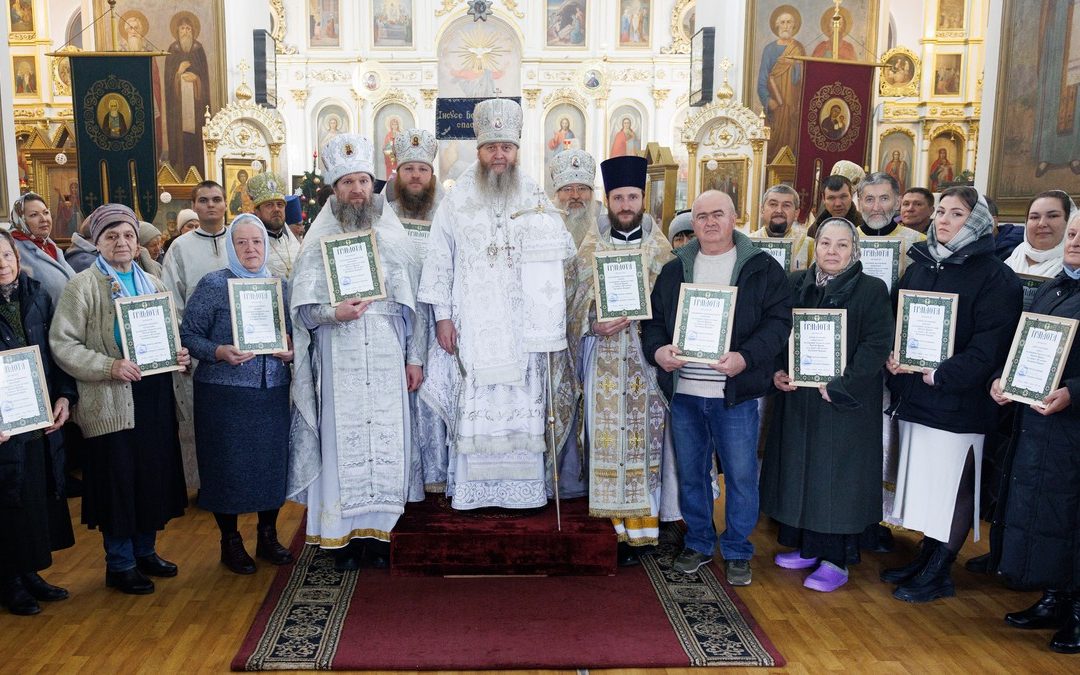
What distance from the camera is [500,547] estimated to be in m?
4.16

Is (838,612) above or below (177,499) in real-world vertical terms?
below

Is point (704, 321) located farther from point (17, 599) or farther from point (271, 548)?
point (17, 599)

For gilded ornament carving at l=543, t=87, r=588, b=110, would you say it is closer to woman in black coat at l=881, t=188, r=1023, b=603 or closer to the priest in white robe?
the priest in white robe

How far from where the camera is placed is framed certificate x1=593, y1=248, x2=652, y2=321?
13.1 feet

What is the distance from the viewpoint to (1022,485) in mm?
3590

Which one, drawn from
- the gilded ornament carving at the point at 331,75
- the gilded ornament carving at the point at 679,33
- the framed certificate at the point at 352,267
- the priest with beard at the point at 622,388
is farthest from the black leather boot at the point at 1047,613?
the gilded ornament carving at the point at 331,75

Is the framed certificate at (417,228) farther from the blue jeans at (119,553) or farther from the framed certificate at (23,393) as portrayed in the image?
the blue jeans at (119,553)

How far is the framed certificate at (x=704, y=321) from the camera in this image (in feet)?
12.5

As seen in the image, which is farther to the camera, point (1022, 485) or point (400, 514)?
point (400, 514)

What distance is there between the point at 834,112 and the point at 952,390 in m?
7.34

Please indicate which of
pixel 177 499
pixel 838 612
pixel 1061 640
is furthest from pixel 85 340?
pixel 1061 640

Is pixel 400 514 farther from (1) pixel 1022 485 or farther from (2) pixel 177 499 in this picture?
(1) pixel 1022 485

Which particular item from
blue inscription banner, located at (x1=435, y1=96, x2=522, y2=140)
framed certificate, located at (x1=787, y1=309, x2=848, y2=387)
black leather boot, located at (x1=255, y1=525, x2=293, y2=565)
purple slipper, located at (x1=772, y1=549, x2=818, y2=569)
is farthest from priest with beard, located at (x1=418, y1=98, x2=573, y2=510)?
blue inscription banner, located at (x1=435, y1=96, x2=522, y2=140)

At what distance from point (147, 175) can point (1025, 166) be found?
8.00 metres
